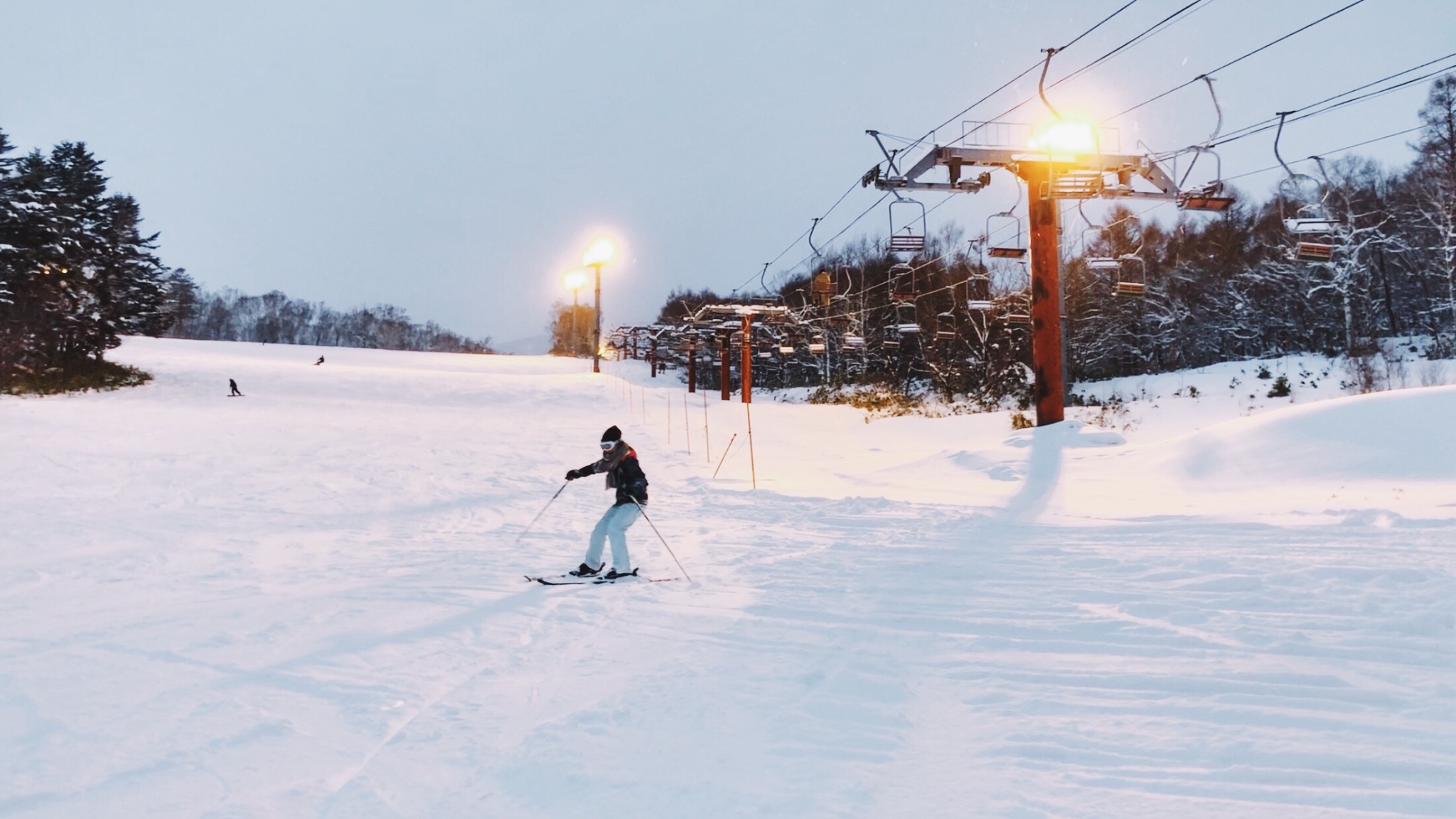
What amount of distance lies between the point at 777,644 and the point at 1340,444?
1188cm

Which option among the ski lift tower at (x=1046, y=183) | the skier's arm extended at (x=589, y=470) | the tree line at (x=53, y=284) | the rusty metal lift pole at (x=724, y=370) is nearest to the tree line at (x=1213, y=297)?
the rusty metal lift pole at (x=724, y=370)

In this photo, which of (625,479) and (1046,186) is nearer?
(625,479)

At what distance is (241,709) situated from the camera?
5102mm

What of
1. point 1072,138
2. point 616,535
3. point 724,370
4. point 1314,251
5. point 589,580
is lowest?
point 589,580

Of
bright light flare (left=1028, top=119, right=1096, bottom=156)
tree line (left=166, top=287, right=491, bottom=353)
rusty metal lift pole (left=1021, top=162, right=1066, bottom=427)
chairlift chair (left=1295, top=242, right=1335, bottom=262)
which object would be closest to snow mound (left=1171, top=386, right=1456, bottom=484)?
chairlift chair (left=1295, top=242, right=1335, bottom=262)

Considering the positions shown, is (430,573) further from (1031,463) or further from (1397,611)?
(1031,463)

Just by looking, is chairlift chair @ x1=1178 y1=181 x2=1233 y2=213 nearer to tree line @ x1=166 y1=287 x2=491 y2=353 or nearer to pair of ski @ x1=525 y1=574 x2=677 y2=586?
pair of ski @ x1=525 y1=574 x2=677 y2=586

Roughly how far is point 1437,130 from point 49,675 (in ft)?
170

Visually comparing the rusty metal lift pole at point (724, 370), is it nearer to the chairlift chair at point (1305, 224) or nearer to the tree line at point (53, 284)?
the tree line at point (53, 284)

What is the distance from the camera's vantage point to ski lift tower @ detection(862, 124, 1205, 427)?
17.8m

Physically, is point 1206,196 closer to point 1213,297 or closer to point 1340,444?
point 1340,444

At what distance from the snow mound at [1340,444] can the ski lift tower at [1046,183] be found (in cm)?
418

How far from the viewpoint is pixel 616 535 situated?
9.09 meters

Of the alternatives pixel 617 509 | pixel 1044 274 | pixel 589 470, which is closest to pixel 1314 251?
pixel 1044 274
